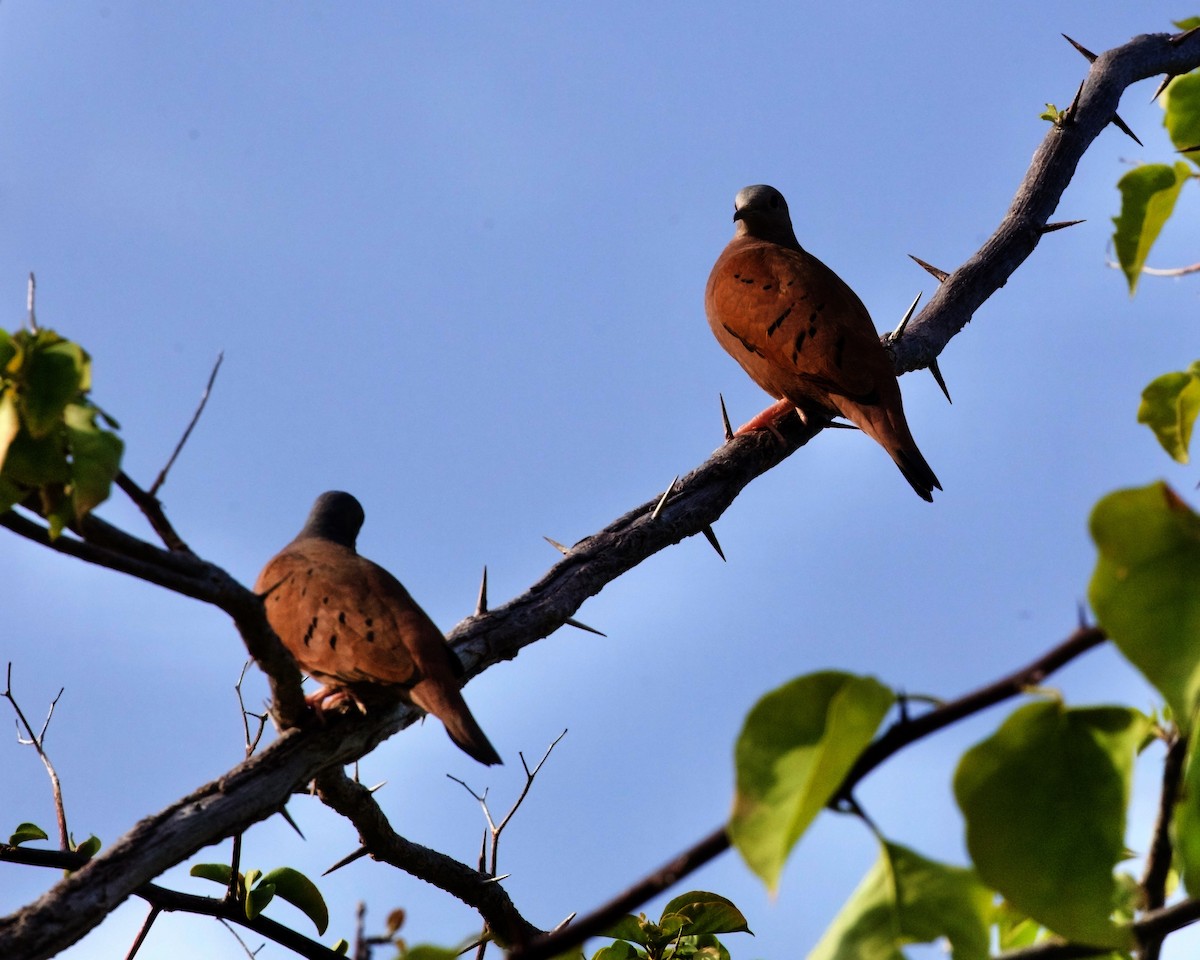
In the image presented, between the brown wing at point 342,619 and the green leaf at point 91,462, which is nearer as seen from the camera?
the green leaf at point 91,462

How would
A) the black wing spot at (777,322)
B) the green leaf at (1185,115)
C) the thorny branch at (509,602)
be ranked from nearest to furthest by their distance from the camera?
the thorny branch at (509,602) → the green leaf at (1185,115) → the black wing spot at (777,322)

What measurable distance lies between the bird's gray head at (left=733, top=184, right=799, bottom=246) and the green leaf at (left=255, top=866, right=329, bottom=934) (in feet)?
17.2

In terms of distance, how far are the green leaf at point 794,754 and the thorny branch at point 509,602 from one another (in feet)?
1.08

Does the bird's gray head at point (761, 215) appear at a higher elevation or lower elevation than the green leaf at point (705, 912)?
higher

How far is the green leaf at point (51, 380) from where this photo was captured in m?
1.58

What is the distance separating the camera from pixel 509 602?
3955mm

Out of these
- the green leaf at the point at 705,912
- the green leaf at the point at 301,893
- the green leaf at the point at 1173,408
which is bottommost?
the green leaf at the point at 1173,408

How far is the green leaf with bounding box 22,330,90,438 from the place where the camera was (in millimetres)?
1581

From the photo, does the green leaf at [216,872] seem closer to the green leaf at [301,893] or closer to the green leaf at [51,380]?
the green leaf at [301,893]

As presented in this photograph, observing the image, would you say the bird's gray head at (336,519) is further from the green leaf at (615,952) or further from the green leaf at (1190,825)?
the green leaf at (1190,825)

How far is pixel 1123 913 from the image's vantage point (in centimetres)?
149

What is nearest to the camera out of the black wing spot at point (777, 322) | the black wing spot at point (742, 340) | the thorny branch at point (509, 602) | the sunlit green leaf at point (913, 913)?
the sunlit green leaf at point (913, 913)

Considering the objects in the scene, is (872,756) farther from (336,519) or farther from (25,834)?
(336,519)

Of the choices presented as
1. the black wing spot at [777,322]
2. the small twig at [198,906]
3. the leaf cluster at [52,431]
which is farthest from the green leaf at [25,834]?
the black wing spot at [777,322]
